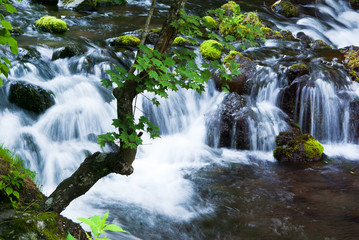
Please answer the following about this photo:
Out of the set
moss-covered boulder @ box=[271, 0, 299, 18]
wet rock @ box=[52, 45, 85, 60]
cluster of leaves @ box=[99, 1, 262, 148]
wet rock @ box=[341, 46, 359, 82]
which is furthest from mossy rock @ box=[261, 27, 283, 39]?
cluster of leaves @ box=[99, 1, 262, 148]

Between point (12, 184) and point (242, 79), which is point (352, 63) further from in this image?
point (12, 184)

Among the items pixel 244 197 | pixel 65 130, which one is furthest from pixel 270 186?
pixel 65 130

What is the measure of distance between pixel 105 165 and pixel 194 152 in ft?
16.5

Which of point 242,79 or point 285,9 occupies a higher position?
point 285,9

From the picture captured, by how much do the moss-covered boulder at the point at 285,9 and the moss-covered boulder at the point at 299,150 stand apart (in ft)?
36.2

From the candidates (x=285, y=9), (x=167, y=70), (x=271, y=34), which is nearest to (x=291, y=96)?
(x=271, y=34)

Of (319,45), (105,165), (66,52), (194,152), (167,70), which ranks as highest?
(319,45)

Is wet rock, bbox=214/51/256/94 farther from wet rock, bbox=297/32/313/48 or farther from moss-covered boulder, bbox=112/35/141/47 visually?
wet rock, bbox=297/32/313/48

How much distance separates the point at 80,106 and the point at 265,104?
17.0 feet

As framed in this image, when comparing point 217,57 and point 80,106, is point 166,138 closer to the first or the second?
point 80,106

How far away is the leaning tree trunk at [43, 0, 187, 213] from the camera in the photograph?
3.03 m

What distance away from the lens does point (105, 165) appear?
337cm

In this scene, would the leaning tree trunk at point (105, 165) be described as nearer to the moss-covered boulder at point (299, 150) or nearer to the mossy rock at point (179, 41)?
the moss-covered boulder at point (299, 150)

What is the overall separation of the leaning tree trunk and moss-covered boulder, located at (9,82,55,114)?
491cm
